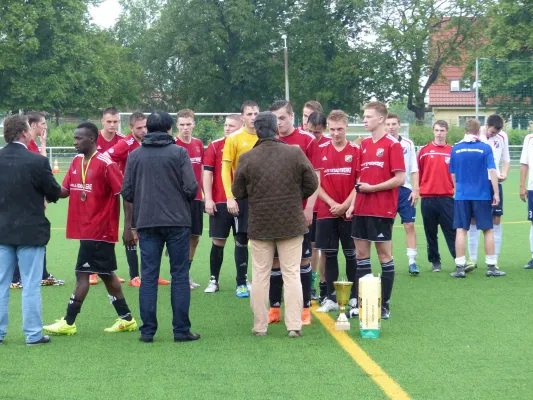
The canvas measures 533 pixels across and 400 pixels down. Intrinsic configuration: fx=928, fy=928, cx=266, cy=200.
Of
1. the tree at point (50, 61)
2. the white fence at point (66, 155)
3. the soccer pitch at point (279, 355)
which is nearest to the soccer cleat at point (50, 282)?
the soccer pitch at point (279, 355)

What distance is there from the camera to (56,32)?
57.3 m

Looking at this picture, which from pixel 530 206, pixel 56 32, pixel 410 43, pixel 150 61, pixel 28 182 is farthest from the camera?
pixel 150 61

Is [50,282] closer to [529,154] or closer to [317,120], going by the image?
[317,120]

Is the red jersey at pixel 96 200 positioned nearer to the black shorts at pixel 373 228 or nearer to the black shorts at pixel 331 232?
the black shorts at pixel 331 232

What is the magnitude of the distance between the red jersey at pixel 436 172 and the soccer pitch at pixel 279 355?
1.90 m

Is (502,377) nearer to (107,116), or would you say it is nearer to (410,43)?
(107,116)

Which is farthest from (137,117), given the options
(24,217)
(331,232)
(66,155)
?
(66,155)

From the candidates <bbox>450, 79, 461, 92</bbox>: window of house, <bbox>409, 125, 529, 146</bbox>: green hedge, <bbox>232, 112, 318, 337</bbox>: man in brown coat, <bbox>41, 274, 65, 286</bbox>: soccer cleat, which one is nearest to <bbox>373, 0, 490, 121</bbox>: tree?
<bbox>450, 79, 461, 92</bbox>: window of house

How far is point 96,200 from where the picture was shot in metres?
8.15

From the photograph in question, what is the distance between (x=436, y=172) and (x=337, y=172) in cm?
355

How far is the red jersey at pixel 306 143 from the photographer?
29.5 ft

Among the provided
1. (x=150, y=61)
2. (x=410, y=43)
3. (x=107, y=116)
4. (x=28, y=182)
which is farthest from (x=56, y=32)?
(x=28, y=182)

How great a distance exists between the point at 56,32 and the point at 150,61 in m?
14.6

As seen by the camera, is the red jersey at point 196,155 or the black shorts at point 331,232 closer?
the black shorts at point 331,232
